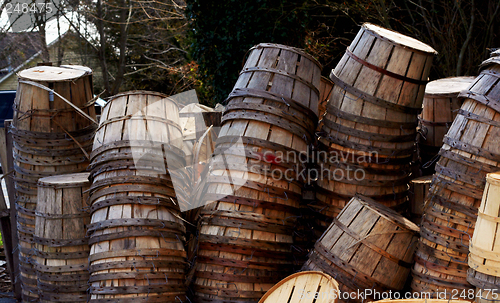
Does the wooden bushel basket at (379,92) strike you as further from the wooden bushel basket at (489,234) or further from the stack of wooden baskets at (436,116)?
the wooden bushel basket at (489,234)

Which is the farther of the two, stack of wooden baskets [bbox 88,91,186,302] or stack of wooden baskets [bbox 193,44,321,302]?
stack of wooden baskets [bbox 193,44,321,302]

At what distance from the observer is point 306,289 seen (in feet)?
9.68

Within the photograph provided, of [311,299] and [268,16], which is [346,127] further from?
[268,16]

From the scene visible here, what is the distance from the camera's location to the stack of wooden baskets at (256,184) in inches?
142

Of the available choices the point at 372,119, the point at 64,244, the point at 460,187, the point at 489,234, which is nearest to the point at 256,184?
the point at 372,119

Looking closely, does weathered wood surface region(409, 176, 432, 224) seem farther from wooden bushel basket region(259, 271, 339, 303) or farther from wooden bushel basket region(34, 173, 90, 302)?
wooden bushel basket region(34, 173, 90, 302)

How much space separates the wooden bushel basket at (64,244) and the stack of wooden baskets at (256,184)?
1101mm

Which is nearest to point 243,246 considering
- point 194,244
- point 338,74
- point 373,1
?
point 194,244

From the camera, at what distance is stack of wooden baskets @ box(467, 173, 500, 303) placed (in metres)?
2.69

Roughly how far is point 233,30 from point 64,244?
476 cm

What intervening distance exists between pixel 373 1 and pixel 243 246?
4.26 meters

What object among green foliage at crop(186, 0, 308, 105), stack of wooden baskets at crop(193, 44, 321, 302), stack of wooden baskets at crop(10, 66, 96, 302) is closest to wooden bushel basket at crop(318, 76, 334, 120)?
stack of wooden baskets at crop(193, 44, 321, 302)

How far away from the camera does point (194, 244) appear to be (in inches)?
150

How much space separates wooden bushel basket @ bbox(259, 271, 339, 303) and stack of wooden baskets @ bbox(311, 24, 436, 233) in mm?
1195
